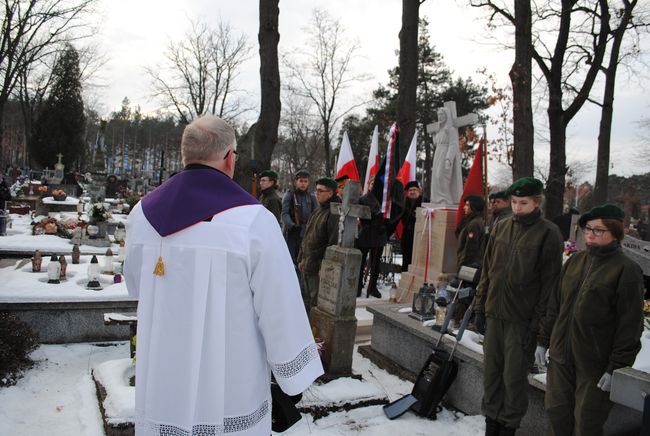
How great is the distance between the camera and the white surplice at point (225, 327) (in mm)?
2029

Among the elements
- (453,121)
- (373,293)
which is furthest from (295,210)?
(453,121)

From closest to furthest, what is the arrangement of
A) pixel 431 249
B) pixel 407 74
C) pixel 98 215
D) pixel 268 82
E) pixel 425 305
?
pixel 425 305 < pixel 431 249 < pixel 268 82 < pixel 98 215 < pixel 407 74

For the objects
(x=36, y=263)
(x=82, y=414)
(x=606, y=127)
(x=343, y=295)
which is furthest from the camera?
(x=606, y=127)

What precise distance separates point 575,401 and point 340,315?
252 cm

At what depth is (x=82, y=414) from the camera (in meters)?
4.25

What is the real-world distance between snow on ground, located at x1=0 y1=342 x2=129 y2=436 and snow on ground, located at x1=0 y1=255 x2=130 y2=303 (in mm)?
620

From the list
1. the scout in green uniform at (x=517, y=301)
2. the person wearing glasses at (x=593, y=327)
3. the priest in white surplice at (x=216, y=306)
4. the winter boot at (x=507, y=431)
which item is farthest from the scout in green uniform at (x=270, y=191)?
the priest in white surplice at (x=216, y=306)

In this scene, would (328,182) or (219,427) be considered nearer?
(219,427)

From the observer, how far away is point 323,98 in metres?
32.7

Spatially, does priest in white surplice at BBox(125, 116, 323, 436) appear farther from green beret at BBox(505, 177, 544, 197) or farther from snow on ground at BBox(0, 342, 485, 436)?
green beret at BBox(505, 177, 544, 197)

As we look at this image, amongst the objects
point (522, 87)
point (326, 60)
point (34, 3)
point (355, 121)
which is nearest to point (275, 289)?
point (522, 87)


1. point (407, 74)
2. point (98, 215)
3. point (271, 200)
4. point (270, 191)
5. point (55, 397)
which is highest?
point (407, 74)

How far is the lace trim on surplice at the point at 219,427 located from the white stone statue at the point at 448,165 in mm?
7426

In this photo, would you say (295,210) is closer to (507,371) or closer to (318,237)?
(318,237)
